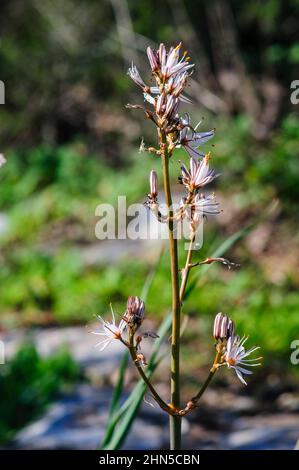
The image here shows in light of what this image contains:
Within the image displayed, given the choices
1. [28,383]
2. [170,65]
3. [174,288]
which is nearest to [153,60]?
[170,65]

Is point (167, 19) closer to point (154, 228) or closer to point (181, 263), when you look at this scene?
point (154, 228)

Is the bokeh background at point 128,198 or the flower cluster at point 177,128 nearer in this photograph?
the flower cluster at point 177,128

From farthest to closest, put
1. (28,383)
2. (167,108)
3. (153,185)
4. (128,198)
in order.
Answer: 1. (128,198)
2. (28,383)
3. (153,185)
4. (167,108)

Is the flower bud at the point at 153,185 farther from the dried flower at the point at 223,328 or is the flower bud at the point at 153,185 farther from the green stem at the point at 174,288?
the dried flower at the point at 223,328

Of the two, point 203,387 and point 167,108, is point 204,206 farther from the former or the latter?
point 203,387

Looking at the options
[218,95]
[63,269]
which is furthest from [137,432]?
[218,95]

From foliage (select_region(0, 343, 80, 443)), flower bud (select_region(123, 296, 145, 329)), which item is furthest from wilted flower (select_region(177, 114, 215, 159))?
foliage (select_region(0, 343, 80, 443))

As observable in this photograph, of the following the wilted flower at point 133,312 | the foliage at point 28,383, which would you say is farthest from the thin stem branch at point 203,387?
the foliage at point 28,383

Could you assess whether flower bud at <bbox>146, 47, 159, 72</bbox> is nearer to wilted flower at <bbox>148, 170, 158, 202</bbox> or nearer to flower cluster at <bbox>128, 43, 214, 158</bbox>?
flower cluster at <bbox>128, 43, 214, 158</bbox>
